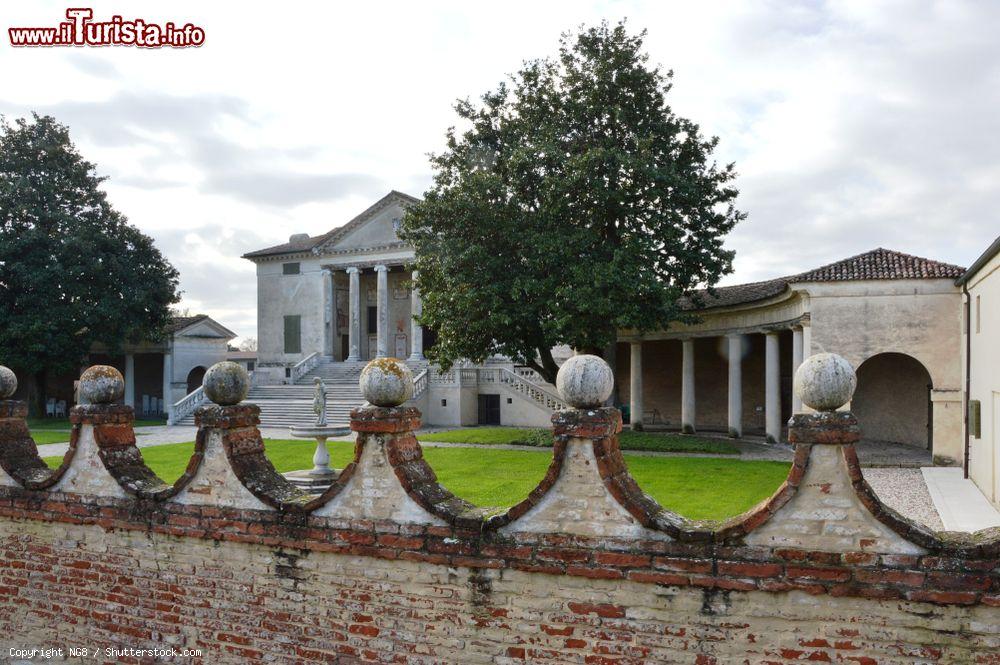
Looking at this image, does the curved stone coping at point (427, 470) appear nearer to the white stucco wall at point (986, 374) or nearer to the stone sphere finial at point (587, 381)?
the stone sphere finial at point (587, 381)

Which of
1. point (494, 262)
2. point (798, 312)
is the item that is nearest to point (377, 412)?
point (494, 262)

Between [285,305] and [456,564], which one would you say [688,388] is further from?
[456,564]

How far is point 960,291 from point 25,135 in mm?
35643

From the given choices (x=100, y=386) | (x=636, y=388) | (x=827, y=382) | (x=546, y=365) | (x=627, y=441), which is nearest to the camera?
(x=827, y=382)

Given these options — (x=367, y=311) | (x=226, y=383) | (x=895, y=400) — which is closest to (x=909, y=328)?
(x=895, y=400)

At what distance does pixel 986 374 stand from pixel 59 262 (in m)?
33.3

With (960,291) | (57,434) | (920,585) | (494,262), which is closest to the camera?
(920,585)

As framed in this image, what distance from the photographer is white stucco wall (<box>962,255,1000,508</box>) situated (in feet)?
44.3

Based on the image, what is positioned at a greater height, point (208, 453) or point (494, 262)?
point (494, 262)

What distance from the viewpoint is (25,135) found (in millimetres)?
31500

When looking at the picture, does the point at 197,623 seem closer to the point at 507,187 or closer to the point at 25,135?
the point at 507,187

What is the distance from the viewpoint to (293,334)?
38906 millimetres

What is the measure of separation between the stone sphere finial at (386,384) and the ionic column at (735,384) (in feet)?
70.6

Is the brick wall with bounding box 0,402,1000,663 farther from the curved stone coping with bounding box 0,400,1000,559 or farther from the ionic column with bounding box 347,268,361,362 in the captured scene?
the ionic column with bounding box 347,268,361,362
